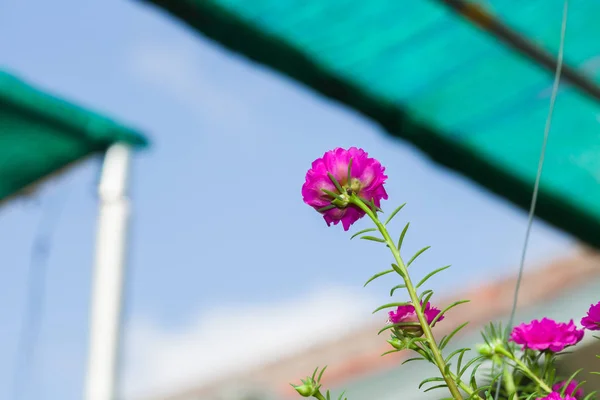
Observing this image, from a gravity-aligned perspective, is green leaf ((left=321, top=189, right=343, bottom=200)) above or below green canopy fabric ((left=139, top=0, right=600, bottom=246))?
below

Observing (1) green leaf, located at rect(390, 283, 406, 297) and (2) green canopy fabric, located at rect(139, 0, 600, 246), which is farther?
(2) green canopy fabric, located at rect(139, 0, 600, 246)

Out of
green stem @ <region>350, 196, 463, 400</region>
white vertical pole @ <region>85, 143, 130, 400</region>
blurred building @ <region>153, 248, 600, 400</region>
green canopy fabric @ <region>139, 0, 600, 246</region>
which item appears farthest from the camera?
blurred building @ <region>153, 248, 600, 400</region>

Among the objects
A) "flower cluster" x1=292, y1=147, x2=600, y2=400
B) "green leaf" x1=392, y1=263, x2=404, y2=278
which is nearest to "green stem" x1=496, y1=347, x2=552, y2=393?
"flower cluster" x1=292, y1=147, x2=600, y2=400

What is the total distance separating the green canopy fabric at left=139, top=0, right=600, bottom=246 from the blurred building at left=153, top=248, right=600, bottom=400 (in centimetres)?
49

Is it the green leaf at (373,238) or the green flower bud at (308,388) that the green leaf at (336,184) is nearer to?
the green leaf at (373,238)

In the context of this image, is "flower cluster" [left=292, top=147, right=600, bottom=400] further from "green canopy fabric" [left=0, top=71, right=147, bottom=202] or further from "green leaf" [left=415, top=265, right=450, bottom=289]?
"green canopy fabric" [left=0, top=71, right=147, bottom=202]

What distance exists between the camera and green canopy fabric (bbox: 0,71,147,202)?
289 cm

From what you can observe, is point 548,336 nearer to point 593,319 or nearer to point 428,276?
point 593,319

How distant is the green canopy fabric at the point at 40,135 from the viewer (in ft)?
9.48

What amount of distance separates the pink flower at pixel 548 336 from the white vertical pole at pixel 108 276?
225 centimetres

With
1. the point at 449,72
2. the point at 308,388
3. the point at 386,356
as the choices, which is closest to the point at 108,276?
the point at 449,72

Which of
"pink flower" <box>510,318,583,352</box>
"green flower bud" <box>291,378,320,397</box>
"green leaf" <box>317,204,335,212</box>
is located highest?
"green leaf" <box>317,204,335,212</box>

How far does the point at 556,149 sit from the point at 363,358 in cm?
325

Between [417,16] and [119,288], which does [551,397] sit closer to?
[417,16]
